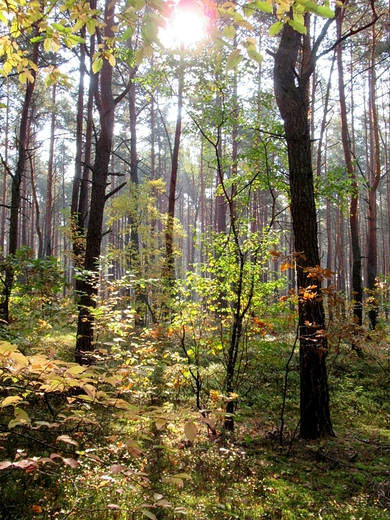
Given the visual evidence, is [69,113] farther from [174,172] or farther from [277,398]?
[277,398]

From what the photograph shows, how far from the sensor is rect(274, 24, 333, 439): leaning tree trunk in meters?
4.83

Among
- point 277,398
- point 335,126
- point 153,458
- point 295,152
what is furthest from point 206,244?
point 335,126

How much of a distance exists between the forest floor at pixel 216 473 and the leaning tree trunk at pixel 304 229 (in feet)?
1.32

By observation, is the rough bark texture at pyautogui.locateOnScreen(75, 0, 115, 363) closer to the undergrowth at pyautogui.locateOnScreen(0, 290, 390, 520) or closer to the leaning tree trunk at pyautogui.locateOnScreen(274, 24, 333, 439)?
the undergrowth at pyautogui.locateOnScreen(0, 290, 390, 520)

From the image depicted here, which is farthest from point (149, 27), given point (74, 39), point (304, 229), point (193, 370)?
point (193, 370)

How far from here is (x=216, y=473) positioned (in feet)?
12.8

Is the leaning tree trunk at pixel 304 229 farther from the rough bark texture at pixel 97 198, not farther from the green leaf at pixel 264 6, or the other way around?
the green leaf at pixel 264 6

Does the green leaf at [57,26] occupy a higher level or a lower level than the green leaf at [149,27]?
higher

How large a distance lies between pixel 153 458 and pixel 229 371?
5.06 ft

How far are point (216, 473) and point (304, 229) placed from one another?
3.43m

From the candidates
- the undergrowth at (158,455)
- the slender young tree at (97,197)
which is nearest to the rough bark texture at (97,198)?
the slender young tree at (97,197)

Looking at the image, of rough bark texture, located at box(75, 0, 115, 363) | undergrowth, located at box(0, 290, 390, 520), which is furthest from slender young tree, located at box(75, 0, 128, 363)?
undergrowth, located at box(0, 290, 390, 520)

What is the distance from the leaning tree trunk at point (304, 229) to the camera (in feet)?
15.9

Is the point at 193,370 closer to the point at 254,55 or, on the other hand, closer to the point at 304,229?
the point at 304,229
